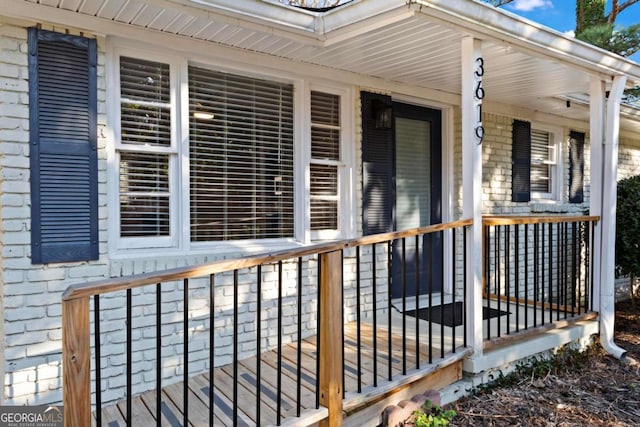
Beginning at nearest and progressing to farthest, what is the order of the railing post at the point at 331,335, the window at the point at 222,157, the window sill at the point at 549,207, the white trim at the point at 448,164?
the railing post at the point at 331,335
the window at the point at 222,157
the white trim at the point at 448,164
the window sill at the point at 549,207

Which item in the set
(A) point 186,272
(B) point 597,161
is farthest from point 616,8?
(A) point 186,272

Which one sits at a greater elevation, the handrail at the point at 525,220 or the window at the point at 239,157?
the window at the point at 239,157

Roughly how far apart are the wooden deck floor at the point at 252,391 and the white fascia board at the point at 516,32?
2049mm

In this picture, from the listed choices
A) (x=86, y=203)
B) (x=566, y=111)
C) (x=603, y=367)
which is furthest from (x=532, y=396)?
(x=566, y=111)

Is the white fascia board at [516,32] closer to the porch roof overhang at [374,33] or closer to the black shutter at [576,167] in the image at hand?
the porch roof overhang at [374,33]

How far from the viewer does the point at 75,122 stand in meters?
2.72

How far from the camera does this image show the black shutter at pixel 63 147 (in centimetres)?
262

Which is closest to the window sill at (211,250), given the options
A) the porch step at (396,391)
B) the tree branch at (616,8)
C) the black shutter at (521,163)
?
the porch step at (396,391)

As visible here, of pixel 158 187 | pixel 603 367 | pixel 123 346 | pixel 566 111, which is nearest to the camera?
pixel 123 346

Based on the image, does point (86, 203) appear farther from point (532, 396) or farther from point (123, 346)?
point (532, 396)

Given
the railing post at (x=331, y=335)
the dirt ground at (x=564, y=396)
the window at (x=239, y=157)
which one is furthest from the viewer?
the window at (x=239, y=157)

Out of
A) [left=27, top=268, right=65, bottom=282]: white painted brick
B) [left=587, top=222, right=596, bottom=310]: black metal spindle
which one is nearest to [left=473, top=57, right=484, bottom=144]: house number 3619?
[left=587, top=222, right=596, bottom=310]: black metal spindle

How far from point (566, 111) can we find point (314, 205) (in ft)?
12.6

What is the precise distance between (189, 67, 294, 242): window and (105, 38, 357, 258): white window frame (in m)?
0.06
